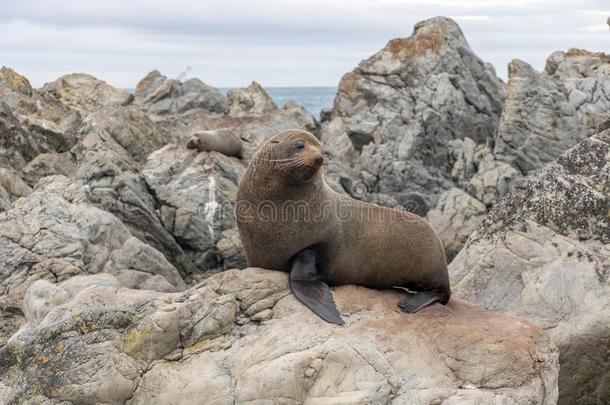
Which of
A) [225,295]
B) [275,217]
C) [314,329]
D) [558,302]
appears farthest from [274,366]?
[558,302]

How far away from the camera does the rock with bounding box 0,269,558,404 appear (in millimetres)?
5453

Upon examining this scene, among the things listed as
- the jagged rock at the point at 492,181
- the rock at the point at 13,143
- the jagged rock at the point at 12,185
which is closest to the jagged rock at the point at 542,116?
the jagged rock at the point at 492,181

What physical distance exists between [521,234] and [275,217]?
320 cm

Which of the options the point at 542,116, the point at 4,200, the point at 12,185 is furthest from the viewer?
the point at 542,116

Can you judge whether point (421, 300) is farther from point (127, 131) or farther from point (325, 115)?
point (325, 115)

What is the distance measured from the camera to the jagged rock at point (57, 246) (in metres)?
10.4

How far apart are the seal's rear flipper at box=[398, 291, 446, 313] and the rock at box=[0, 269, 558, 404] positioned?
148 mm

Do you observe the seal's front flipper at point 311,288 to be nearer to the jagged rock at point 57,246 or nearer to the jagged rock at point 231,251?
the jagged rock at point 57,246

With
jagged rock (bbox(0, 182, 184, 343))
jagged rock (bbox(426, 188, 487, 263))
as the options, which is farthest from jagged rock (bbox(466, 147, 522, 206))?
jagged rock (bbox(0, 182, 184, 343))

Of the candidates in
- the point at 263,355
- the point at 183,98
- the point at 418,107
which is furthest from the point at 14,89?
the point at 263,355

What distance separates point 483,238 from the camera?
8.80 metres

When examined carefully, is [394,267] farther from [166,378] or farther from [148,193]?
[148,193]

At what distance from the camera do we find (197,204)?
17.2 meters

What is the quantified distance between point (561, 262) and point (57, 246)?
279 inches
